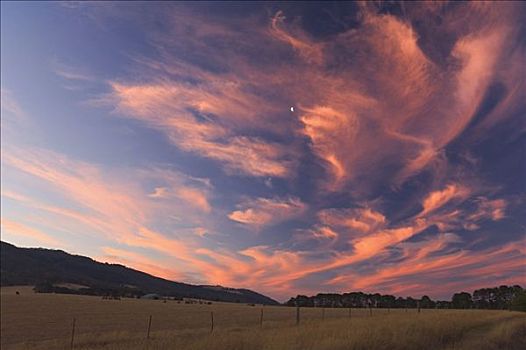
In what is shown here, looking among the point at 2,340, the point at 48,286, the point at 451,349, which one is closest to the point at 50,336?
the point at 2,340

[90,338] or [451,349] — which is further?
[90,338]

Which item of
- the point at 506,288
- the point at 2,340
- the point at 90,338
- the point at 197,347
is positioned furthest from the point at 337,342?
the point at 506,288

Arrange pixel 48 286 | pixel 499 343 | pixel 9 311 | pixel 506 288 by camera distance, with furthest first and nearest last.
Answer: pixel 506 288
pixel 48 286
pixel 9 311
pixel 499 343

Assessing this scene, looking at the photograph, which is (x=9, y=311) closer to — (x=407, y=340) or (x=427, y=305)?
(x=407, y=340)

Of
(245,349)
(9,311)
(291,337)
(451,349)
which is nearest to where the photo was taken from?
(245,349)

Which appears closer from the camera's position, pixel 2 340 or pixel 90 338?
pixel 90 338

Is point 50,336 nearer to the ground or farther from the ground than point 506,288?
nearer to the ground

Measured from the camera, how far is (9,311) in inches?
2596

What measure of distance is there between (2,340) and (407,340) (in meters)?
30.4

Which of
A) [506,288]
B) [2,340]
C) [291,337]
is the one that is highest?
[506,288]

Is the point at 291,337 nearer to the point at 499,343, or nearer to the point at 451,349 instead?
the point at 451,349

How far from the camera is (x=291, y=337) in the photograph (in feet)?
70.7

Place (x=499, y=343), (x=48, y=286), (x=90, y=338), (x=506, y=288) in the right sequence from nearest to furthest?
(x=499, y=343) → (x=90, y=338) → (x=48, y=286) → (x=506, y=288)

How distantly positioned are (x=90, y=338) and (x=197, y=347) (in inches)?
638
